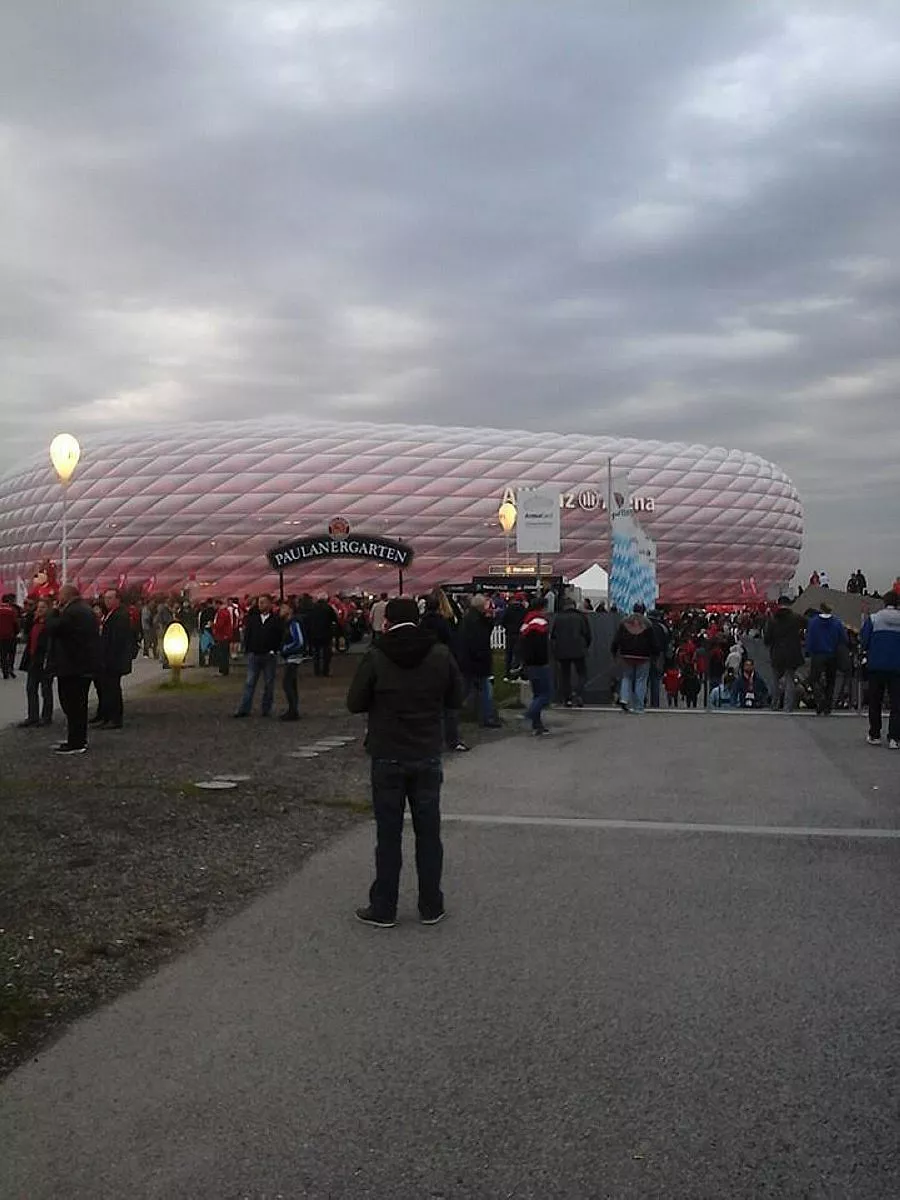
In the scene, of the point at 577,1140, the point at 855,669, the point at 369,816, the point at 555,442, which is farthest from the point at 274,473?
the point at 577,1140

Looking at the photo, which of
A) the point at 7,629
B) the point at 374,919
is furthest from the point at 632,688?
the point at 7,629

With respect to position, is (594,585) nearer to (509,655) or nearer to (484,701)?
(509,655)

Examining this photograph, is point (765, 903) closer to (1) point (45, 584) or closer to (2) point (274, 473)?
(1) point (45, 584)

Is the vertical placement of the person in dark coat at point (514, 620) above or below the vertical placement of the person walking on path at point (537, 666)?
above

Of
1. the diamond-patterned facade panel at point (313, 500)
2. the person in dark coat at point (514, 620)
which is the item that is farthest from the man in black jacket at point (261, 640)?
the diamond-patterned facade panel at point (313, 500)

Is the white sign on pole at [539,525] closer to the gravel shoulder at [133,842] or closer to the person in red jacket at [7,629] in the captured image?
the person in red jacket at [7,629]

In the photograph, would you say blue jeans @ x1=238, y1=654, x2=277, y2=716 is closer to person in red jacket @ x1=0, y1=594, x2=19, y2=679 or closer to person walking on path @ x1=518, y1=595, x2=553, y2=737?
person walking on path @ x1=518, y1=595, x2=553, y2=737

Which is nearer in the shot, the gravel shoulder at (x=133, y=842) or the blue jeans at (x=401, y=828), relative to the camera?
the gravel shoulder at (x=133, y=842)

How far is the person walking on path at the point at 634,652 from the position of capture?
16.2 m

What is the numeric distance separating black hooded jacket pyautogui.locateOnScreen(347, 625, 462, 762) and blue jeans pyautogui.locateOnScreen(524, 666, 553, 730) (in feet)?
25.4

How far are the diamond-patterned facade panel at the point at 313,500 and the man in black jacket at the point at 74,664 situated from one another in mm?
61675

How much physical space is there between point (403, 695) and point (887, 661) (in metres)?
7.90

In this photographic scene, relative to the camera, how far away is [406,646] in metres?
6.13

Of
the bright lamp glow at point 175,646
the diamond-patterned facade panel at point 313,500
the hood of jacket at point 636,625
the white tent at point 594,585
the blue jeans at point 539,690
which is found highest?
the diamond-patterned facade panel at point 313,500
